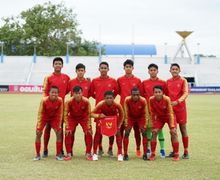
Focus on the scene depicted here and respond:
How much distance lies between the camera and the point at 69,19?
221ft

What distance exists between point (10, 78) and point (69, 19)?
1620 centimetres

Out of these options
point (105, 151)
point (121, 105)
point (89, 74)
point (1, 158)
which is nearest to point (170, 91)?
point (121, 105)

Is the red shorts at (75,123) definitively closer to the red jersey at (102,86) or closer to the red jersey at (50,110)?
the red jersey at (50,110)

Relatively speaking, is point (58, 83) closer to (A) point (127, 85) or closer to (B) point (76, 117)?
(B) point (76, 117)

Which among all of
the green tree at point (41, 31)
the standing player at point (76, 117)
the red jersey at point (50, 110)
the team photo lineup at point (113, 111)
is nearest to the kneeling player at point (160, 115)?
the team photo lineup at point (113, 111)

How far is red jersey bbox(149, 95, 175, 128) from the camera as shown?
362 inches

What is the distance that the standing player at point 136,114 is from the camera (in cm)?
927

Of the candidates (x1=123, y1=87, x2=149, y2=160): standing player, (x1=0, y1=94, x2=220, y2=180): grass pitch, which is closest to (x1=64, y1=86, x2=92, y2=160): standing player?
(x1=0, y1=94, x2=220, y2=180): grass pitch

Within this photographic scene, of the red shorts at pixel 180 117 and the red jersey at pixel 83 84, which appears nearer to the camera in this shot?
the red shorts at pixel 180 117

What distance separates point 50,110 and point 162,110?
2.05 meters

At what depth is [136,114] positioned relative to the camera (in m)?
9.45

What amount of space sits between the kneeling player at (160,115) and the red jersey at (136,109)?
13 centimetres

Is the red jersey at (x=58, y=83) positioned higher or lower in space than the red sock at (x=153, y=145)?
higher

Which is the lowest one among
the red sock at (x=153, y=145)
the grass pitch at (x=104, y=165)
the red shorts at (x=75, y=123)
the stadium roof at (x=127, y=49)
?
the grass pitch at (x=104, y=165)
